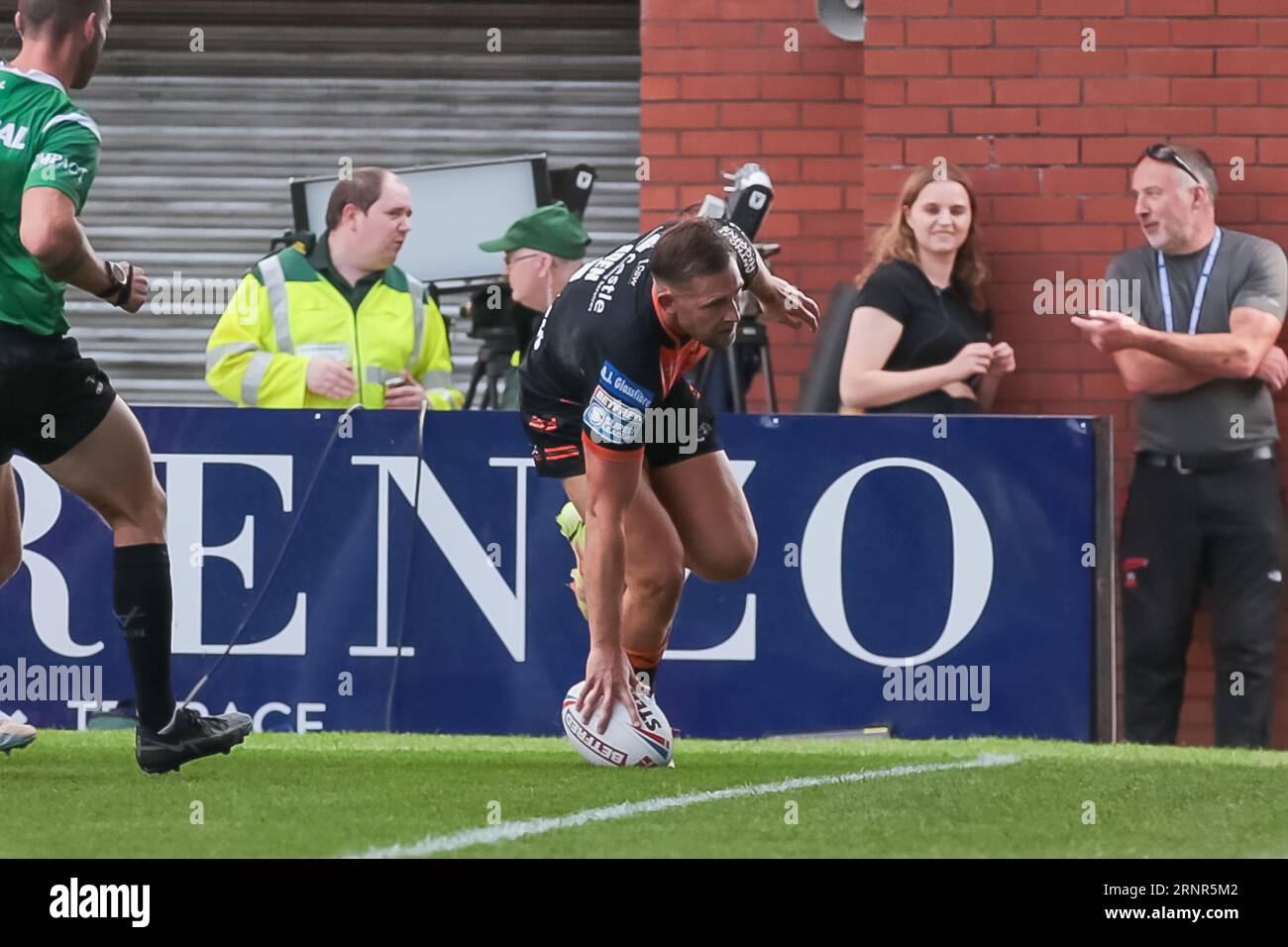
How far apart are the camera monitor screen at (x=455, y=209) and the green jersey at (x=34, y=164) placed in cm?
458

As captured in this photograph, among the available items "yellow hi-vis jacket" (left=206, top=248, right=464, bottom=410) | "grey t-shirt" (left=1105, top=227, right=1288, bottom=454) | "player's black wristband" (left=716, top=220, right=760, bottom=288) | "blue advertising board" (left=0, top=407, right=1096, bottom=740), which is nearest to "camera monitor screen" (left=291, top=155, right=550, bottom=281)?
"yellow hi-vis jacket" (left=206, top=248, right=464, bottom=410)

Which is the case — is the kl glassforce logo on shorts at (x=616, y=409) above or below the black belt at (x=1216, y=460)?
above

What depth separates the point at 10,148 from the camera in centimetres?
530

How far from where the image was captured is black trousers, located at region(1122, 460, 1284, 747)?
334 inches

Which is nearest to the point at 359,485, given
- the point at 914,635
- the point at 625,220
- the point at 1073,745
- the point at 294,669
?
the point at 294,669

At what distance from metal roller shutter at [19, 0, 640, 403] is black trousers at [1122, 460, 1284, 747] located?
12.5 feet

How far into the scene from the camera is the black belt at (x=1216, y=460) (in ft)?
27.9

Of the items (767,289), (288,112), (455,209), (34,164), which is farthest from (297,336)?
(288,112)

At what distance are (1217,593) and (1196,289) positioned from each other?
4.03 ft

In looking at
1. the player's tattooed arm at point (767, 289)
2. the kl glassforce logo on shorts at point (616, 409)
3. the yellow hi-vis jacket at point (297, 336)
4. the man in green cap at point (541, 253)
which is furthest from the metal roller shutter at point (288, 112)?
the kl glassforce logo on shorts at point (616, 409)

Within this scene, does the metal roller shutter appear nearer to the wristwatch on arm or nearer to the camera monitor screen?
the camera monitor screen

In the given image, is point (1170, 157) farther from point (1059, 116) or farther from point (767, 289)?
point (767, 289)

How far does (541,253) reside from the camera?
8.84 meters

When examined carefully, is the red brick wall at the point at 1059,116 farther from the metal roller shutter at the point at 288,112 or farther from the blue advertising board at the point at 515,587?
the metal roller shutter at the point at 288,112
